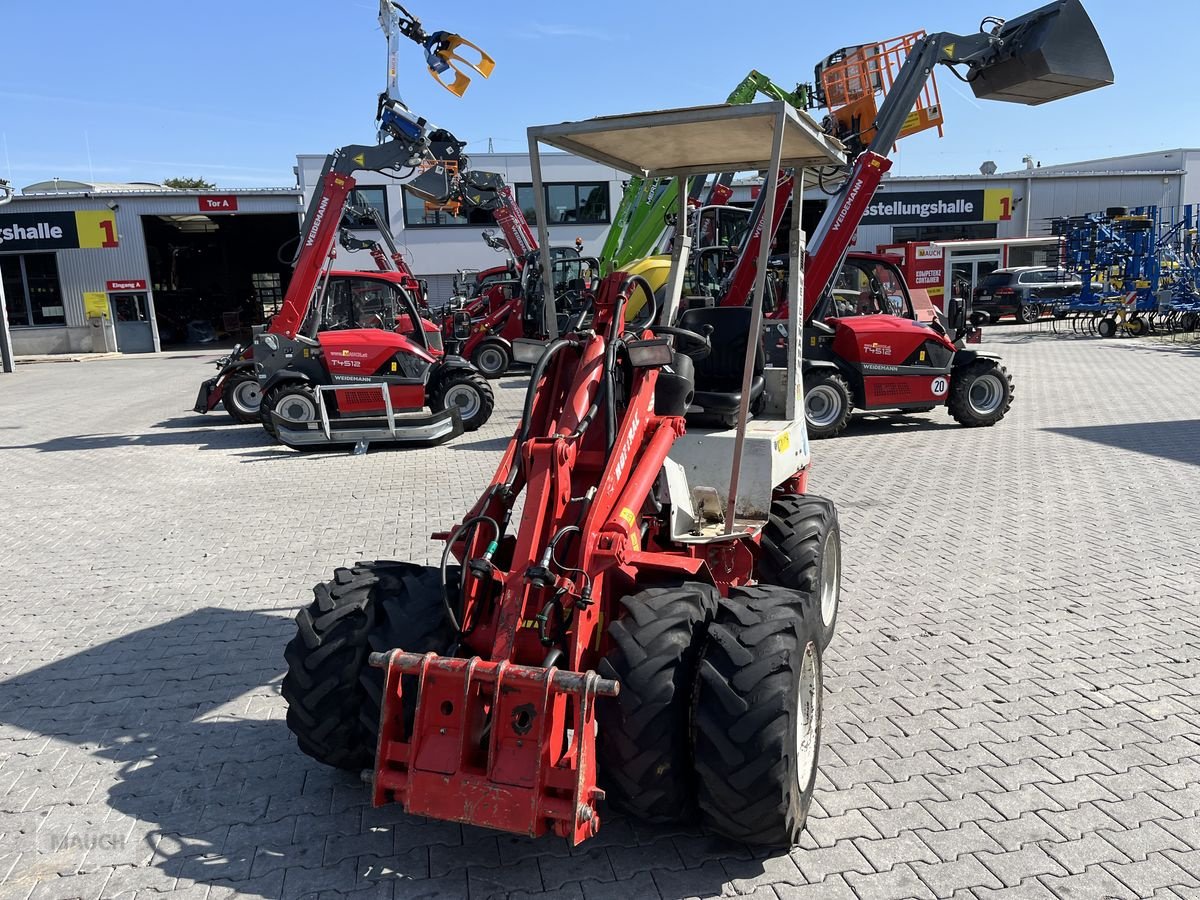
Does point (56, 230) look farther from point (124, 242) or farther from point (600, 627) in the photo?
point (600, 627)

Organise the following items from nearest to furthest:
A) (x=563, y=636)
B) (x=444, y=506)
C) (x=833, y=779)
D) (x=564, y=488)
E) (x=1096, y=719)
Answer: (x=563, y=636)
(x=564, y=488)
(x=833, y=779)
(x=1096, y=719)
(x=444, y=506)

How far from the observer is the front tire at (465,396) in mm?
12250

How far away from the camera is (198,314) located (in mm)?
38188

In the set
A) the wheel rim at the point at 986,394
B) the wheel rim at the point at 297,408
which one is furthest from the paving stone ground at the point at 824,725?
the wheel rim at the point at 986,394

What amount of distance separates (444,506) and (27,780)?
186 inches

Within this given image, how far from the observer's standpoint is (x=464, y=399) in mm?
12445

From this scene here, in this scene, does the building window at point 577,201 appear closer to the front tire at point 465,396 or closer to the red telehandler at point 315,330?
the red telehandler at point 315,330

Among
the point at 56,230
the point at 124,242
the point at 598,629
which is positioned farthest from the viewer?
the point at 124,242

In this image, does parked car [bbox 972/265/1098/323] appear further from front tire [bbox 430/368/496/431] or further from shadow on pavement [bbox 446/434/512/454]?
shadow on pavement [bbox 446/434/512/454]

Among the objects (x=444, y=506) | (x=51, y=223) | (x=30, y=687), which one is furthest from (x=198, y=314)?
(x=30, y=687)

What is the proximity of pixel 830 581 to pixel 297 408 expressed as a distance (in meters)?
8.31

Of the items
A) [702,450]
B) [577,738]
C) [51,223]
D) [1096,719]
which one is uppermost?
[51,223]

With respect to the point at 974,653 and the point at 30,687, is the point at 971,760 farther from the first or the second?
the point at 30,687

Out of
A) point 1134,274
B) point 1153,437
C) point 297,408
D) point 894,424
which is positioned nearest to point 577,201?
point 1134,274
